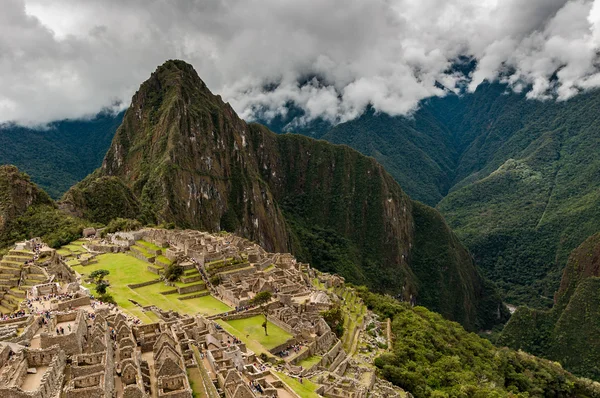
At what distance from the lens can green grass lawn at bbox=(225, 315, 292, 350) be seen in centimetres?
3744

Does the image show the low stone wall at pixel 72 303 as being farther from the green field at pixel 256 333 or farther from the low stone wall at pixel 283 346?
the low stone wall at pixel 283 346

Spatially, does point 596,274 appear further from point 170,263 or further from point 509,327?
point 170,263

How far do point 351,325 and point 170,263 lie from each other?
72.8 feet

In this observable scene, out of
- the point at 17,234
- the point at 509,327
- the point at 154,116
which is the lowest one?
the point at 509,327

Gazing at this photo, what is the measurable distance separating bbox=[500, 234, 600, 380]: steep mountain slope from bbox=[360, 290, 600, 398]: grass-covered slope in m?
22.8

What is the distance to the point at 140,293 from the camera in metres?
47.0

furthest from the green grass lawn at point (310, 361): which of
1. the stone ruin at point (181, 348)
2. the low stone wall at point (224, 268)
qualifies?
the low stone wall at point (224, 268)

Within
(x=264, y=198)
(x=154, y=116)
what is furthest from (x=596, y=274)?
(x=154, y=116)

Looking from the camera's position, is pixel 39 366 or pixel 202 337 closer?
pixel 39 366

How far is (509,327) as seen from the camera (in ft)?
315

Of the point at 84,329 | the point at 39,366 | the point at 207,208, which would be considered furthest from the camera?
the point at 207,208

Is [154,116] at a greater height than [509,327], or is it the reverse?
[154,116]

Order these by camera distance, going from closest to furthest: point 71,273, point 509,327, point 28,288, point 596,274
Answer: point 28,288, point 71,273, point 509,327, point 596,274

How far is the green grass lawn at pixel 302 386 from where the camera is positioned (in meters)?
28.5
